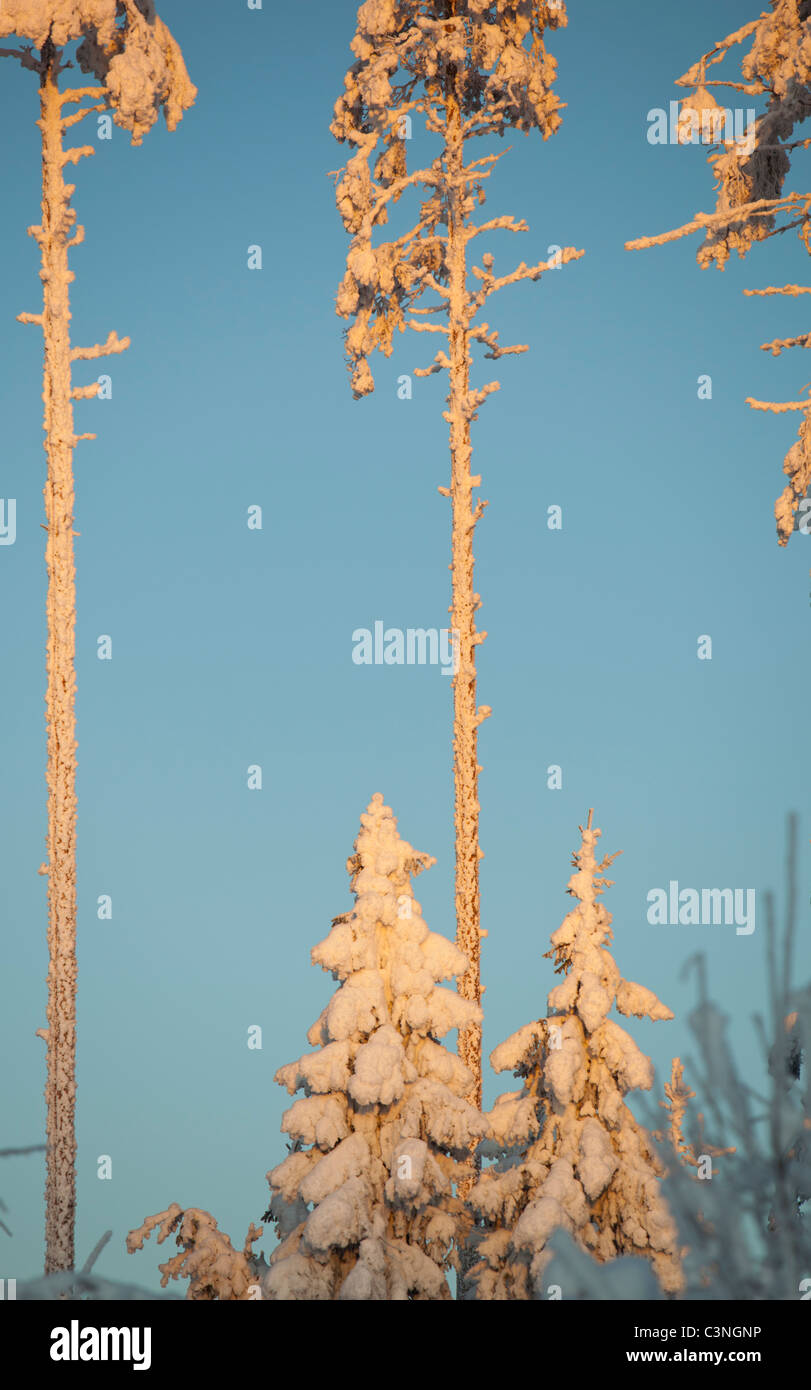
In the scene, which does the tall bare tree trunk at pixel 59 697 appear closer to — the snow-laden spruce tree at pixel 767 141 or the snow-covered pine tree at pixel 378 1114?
the snow-covered pine tree at pixel 378 1114

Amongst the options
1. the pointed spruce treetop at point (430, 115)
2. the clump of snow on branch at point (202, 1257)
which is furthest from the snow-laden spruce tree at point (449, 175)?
the clump of snow on branch at point (202, 1257)

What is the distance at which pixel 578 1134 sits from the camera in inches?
518

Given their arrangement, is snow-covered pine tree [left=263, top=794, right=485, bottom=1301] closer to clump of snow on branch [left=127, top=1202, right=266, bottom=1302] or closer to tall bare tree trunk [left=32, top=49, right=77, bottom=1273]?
clump of snow on branch [left=127, top=1202, right=266, bottom=1302]

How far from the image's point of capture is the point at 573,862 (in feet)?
46.1

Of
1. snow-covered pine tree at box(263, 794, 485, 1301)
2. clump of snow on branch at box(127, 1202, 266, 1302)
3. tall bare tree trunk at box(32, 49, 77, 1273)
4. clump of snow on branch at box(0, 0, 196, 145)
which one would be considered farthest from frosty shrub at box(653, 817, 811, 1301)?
→ clump of snow on branch at box(0, 0, 196, 145)

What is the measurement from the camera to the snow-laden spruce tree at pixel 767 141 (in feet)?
50.5

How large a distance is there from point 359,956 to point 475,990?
12.4 ft

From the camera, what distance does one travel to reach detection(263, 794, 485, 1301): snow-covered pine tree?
1169 centimetres

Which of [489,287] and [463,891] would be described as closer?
[463,891]

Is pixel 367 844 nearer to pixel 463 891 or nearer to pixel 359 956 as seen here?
pixel 359 956

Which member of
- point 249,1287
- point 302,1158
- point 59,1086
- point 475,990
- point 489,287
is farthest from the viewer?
point 489,287

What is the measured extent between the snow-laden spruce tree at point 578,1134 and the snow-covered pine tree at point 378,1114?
0.60m

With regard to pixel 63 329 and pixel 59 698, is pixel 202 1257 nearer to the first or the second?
pixel 59 698
